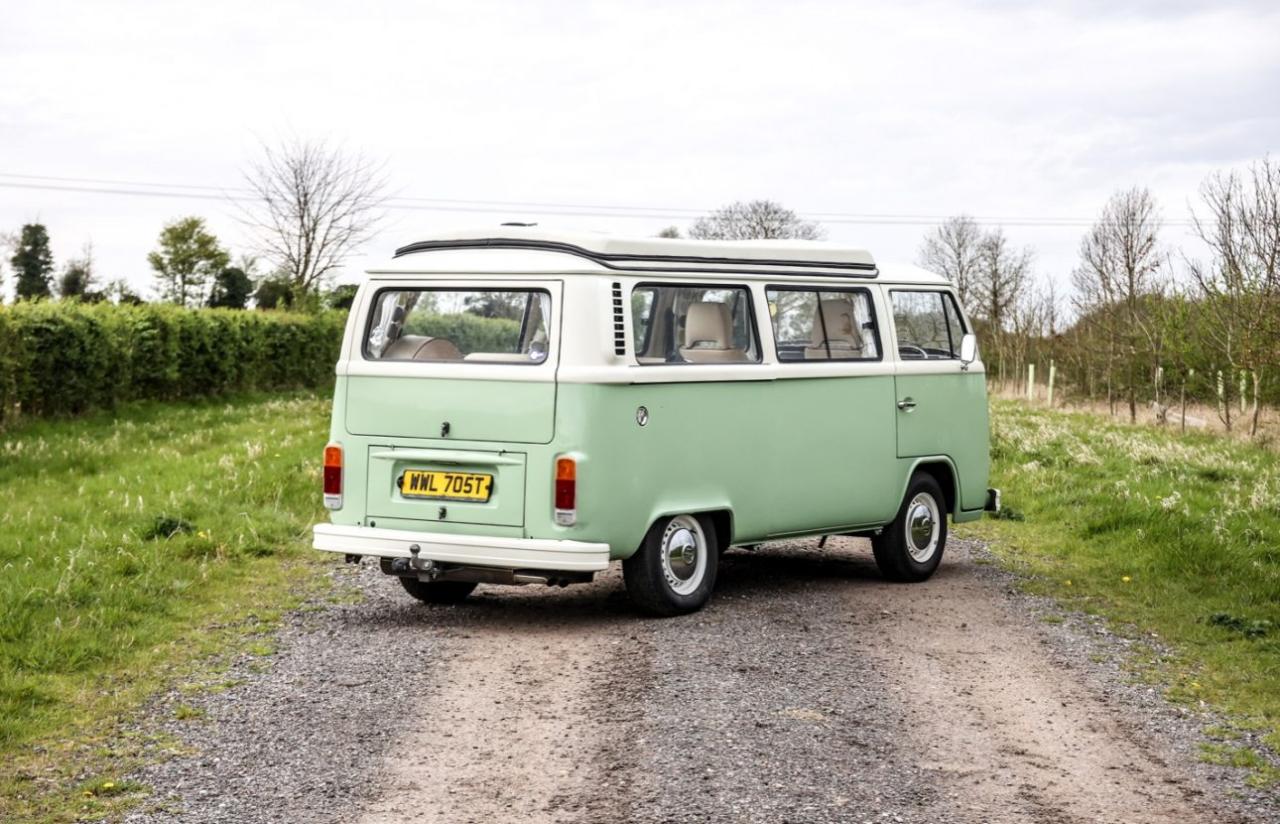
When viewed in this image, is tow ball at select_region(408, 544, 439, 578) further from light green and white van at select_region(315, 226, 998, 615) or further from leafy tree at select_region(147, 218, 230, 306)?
leafy tree at select_region(147, 218, 230, 306)

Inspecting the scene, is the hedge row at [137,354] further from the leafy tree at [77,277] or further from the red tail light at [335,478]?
the leafy tree at [77,277]

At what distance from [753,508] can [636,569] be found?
1075 mm

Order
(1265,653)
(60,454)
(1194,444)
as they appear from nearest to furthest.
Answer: (1265,653) → (60,454) → (1194,444)

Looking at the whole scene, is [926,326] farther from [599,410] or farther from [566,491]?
[566,491]

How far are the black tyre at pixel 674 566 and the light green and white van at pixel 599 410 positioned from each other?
0.01 m

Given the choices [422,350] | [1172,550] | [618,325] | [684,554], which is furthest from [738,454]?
[1172,550]

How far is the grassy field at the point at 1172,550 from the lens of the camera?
8742mm

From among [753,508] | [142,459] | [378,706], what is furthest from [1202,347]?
[378,706]

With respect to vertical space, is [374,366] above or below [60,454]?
above

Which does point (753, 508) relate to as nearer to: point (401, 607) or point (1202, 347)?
point (401, 607)

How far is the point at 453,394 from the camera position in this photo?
31.6 ft

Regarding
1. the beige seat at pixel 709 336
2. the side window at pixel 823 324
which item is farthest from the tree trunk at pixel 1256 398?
the beige seat at pixel 709 336

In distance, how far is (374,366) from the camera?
994cm

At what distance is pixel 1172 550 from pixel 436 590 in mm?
6046
